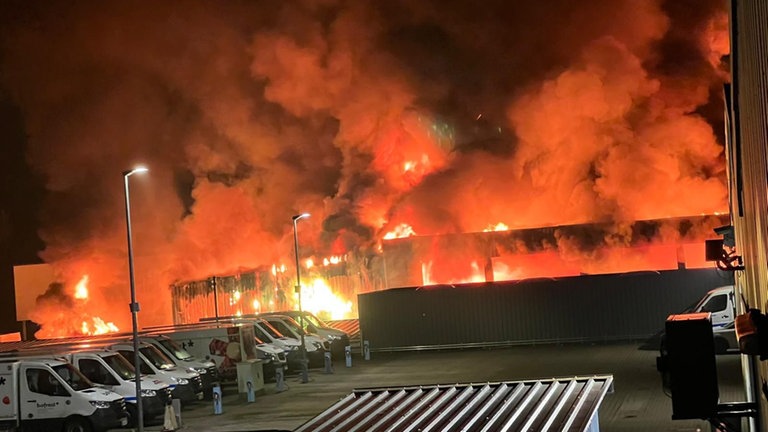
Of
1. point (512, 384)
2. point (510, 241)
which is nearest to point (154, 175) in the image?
point (510, 241)

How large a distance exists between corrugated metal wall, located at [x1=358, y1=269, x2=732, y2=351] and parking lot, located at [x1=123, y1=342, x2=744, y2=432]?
0.87 metres

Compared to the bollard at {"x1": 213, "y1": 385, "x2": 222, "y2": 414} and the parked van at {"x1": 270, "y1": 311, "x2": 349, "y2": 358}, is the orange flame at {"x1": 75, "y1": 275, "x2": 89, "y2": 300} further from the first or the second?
the bollard at {"x1": 213, "y1": 385, "x2": 222, "y2": 414}

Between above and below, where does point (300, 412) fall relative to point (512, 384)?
below

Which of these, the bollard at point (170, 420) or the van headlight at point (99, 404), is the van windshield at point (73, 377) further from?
the bollard at point (170, 420)

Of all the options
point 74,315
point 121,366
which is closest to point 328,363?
point 121,366

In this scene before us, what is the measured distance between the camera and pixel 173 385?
24312 mm

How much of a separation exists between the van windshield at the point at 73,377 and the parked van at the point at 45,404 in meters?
0.22

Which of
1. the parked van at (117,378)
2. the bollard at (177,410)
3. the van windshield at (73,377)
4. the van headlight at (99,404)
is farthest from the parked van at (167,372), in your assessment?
the van headlight at (99,404)

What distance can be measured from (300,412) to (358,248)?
2778cm

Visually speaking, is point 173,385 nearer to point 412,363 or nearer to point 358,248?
point 412,363

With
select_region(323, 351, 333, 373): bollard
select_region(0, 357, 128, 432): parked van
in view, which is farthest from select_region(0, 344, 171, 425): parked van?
A: select_region(323, 351, 333, 373): bollard

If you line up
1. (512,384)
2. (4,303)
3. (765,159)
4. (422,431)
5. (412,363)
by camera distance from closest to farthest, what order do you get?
1. (765,159)
2. (422,431)
3. (512,384)
4. (412,363)
5. (4,303)

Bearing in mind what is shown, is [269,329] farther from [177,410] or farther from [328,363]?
[177,410]

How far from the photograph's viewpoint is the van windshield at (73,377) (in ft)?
69.6
